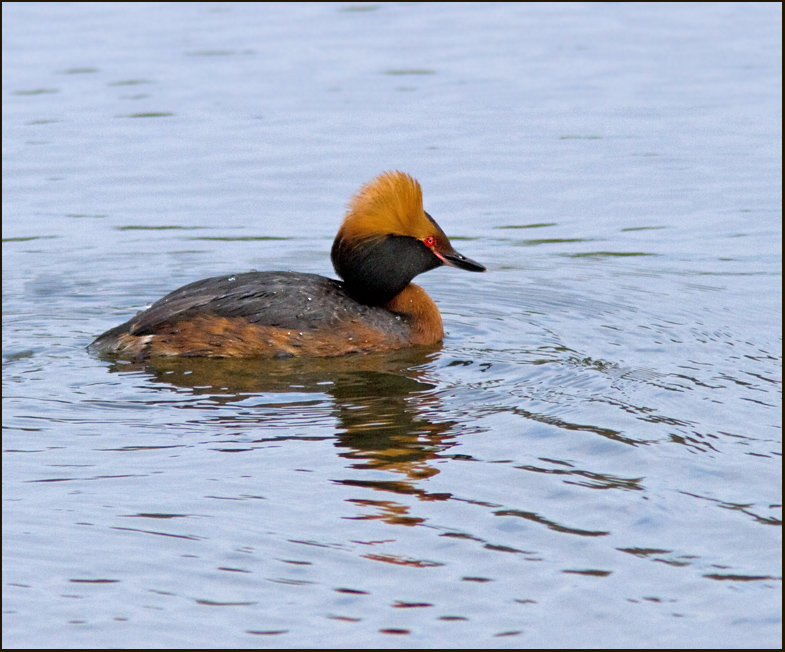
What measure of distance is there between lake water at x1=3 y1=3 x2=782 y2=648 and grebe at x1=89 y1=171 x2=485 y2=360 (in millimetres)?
205

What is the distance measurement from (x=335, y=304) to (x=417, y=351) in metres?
0.67

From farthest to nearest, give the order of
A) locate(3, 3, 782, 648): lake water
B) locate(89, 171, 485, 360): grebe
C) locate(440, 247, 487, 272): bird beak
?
1. locate(440, 247, 487, 272): bird beak
2. locate(89, 171, 485, 360): grebe
3. locate(3, 3, 782, 648): lake water

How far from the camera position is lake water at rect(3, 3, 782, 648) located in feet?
18.3

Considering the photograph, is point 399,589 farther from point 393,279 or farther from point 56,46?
point 56,46

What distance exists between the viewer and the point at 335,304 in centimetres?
927

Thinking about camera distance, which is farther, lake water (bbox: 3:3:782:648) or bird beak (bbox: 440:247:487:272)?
bird beak (bbox: 440:247:487:272)

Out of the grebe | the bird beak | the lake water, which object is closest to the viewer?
the lake water

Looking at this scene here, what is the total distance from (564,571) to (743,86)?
1149 cm

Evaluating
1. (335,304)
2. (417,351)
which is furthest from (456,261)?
(335,304)

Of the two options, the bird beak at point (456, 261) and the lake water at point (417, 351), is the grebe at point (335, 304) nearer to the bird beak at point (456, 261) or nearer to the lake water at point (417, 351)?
the bird beak at point (456, 261)

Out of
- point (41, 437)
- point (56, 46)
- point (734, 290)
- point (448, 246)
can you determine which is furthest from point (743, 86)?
point (41, 437)

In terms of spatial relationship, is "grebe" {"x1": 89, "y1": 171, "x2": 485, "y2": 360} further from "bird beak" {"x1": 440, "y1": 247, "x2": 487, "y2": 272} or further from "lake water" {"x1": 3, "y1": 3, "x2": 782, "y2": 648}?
"lake water" {"x1": 3, "y1": 3, "x2": 782, "y2": 648}

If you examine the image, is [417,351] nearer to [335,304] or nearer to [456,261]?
[335,304]

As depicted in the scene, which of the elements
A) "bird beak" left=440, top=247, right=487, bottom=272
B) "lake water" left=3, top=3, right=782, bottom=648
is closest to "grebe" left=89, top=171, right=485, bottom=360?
"bird beak" left=440, top=247, right=487, bottom=272
